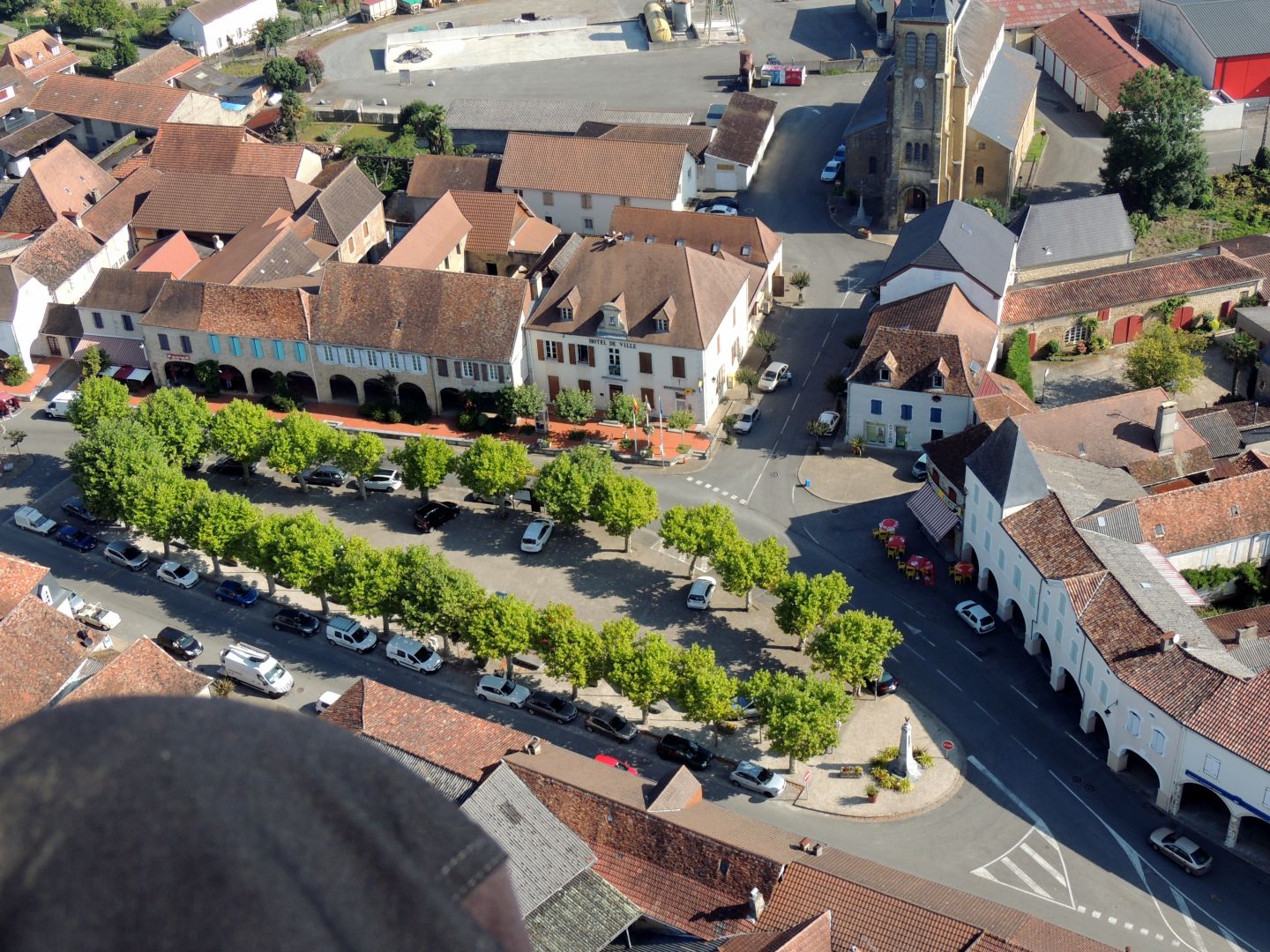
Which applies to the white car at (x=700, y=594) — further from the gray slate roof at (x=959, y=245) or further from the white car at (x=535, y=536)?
the gray slate roof at (x=959, y=245)

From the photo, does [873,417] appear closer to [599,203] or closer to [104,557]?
[599,203]

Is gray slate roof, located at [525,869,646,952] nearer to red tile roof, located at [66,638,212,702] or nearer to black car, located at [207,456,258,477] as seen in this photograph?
red tile roof, located at [66,638,212,702]

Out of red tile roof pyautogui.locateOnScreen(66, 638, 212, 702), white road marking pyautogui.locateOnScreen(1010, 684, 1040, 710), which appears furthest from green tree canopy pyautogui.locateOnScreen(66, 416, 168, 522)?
white road marking pyautogui.locateOnScreen(1010, 684, 1040, 710)

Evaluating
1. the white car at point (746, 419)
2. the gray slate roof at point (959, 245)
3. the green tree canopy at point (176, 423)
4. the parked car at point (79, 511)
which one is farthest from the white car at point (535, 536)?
the gray slate roof at point (959, 245)

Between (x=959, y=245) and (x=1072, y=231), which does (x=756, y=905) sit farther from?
(x=1072, y=231)

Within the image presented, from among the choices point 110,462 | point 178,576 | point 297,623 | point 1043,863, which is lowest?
point 1043,863

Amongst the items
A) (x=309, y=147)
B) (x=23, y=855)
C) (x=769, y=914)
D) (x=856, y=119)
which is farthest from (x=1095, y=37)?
(x=23, y=855)

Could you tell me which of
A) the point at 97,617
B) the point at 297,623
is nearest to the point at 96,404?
the point at 97,617
